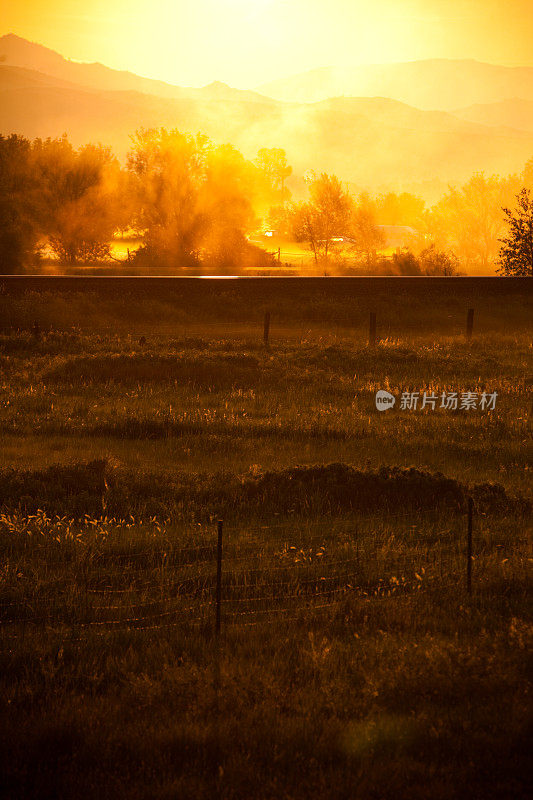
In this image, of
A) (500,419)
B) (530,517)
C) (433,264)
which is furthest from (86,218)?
(530,517)

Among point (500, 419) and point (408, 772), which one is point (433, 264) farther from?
point (408, 772)

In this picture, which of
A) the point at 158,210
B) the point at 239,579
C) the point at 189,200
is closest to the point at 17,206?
the point at 158,210

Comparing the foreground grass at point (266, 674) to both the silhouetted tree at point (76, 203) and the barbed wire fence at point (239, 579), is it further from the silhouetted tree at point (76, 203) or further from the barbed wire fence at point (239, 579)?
the silhouetted tree at point (76, 203)

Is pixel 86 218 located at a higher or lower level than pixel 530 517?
higher

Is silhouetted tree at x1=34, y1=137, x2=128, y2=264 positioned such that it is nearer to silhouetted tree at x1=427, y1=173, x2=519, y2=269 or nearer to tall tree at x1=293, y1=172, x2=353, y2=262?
tall tree at x1=293, y1=172, x2=353, y2=262

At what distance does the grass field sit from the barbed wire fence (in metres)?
0.03

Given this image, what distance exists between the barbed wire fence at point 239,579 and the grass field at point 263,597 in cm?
3

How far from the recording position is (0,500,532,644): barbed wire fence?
768 centimetres

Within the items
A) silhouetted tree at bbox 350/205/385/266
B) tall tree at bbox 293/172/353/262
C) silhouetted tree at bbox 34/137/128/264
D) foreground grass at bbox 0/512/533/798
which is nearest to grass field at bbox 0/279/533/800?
foreground grass at bbox 0/512/533/798

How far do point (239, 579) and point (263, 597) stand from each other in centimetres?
50

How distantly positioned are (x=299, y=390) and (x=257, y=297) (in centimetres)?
2082

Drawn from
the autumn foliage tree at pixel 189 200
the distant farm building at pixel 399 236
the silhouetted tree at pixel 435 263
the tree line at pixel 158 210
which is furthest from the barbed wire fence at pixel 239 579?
the distant farm building at pixel 399 236

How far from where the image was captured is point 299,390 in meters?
21.4

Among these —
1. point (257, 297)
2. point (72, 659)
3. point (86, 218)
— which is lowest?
point (72, 659)
